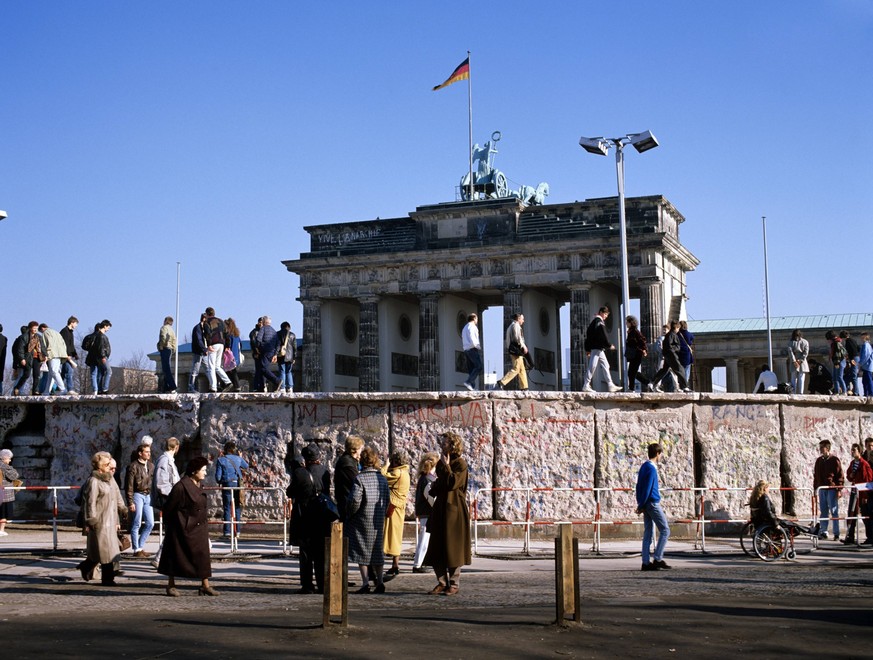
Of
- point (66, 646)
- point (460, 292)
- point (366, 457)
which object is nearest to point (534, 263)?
point (460, 292)

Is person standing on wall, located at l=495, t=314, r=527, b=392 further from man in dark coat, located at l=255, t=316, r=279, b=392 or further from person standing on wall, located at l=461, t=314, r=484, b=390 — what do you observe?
man in dark coat, located at l=255, t=316, r=279, b=392

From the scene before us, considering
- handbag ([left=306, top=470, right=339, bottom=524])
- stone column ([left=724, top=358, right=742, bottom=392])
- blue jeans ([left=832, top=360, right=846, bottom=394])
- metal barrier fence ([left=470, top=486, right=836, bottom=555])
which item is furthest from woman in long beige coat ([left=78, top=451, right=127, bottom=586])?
stone column ([left=724, top=358, right=742, bottom=392])

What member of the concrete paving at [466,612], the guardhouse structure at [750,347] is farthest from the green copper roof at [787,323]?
the concrete paving at [466,612]

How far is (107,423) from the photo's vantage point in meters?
17.9

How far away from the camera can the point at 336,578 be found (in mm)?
8844

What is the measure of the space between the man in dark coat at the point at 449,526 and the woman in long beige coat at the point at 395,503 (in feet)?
3.26

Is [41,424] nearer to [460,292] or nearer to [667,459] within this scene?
[667,459]

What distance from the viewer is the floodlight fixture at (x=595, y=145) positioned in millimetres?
25797

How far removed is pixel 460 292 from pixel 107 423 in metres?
39.9

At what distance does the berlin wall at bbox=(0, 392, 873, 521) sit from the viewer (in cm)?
1709

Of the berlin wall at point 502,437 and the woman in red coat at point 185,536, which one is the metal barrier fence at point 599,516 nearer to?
the berlin wall at point 502,437

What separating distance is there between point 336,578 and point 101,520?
3960mm

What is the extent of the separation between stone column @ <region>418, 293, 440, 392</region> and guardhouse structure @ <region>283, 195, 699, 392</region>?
59mm

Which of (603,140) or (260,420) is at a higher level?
(603,140)
